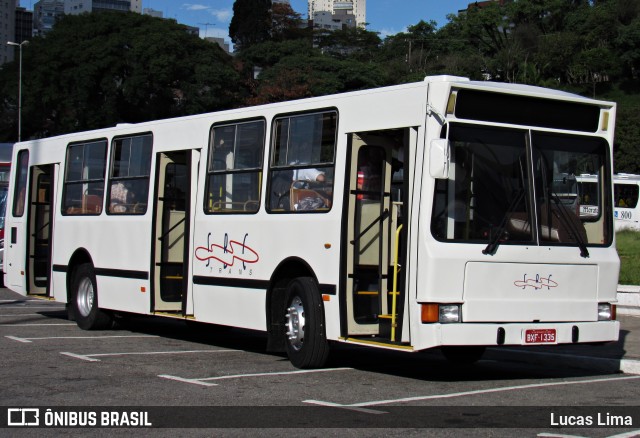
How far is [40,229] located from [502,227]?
32.0 feet

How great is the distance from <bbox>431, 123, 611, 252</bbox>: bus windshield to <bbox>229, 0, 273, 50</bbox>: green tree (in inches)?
4125

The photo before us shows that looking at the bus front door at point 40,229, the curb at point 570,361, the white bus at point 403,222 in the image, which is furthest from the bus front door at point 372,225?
the bus front door at point 40,229

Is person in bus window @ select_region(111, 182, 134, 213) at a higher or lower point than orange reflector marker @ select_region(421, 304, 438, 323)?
higher

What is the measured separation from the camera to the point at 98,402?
8.51 metres

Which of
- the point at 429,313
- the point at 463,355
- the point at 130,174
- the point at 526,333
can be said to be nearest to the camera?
the point at 429,313

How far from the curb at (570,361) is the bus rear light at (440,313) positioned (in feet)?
8.67

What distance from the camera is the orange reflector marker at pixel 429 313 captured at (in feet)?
30.1

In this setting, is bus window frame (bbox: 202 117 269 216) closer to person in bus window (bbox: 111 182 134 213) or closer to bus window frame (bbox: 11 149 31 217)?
person in bus window (bbox: 111 182 134 213)

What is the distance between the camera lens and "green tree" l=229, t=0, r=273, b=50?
371 feet

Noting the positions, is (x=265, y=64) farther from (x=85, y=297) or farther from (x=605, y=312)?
(x=605, y=312)

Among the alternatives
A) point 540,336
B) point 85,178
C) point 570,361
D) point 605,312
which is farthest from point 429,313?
point 85,178

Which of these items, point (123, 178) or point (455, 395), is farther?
point (123, 178)

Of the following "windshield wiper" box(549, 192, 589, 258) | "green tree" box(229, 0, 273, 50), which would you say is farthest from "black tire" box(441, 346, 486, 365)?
"green tree" box(229, 0, 273, 50)

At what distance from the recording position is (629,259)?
25469 millimetres
